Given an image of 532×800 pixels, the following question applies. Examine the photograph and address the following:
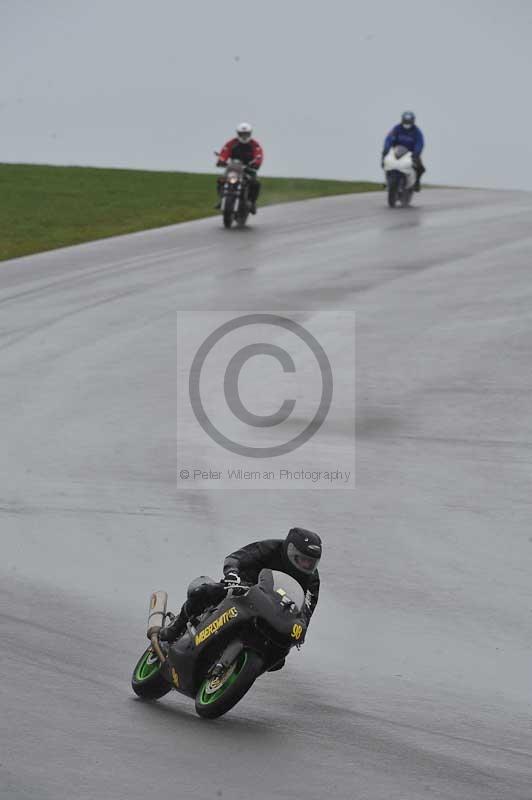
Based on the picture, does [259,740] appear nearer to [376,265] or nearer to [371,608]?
[371,608]

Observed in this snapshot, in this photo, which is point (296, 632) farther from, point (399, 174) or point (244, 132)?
point (399, 174)

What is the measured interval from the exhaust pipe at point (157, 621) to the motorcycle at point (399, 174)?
21.1 meters

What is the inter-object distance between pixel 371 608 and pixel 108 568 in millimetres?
2085

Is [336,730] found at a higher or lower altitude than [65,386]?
lower

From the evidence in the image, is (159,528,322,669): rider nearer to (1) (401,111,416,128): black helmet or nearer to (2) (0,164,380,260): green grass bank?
(2) (0,164,380,260): green grass bank

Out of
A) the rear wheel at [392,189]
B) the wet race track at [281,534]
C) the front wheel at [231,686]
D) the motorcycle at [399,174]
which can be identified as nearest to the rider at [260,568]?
the front wheel at [231,686]

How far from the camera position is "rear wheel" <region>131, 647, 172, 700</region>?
23.6 feet

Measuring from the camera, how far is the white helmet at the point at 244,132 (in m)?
25.5

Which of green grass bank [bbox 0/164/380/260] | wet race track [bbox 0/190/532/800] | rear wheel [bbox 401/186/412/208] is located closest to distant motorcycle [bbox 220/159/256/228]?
green grass bank [bbox 0/164/380/260]

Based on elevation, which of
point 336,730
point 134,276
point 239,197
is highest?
point 239,197

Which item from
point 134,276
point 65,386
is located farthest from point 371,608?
point 134,276

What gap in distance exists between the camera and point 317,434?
43.5 feet

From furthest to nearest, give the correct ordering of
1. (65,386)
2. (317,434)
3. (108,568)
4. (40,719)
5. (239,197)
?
(239,197) < (65,386) < (317,434) < (108,568) < (40,719)

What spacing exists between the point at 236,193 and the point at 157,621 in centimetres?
1868
